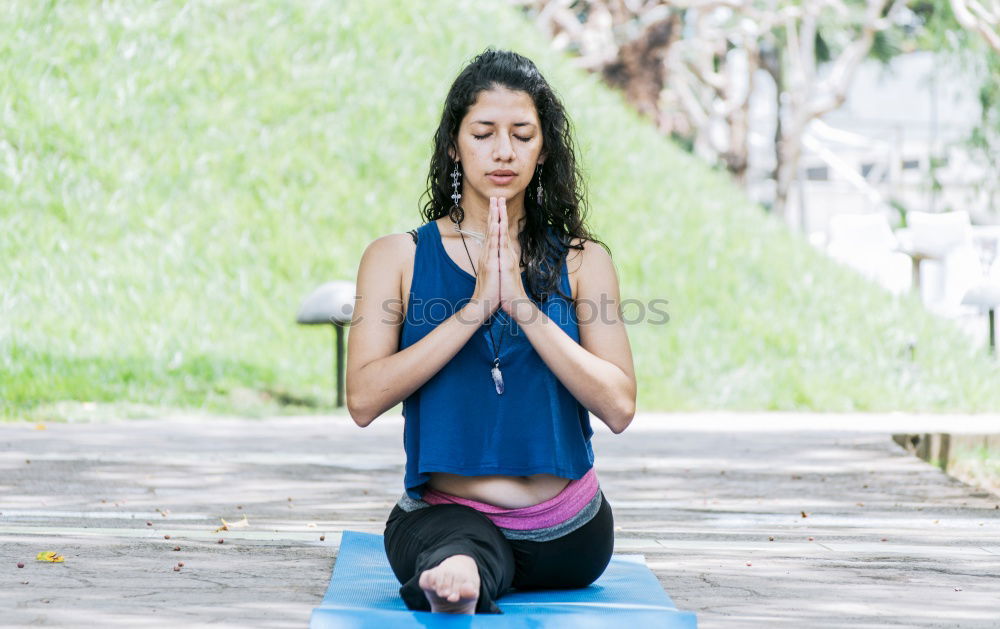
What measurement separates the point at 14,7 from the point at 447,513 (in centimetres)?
1158

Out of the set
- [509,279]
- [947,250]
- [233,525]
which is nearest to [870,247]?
[947,250]

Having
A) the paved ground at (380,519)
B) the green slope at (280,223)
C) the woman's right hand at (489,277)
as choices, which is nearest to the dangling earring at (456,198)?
the woman's right hand at (489,277)

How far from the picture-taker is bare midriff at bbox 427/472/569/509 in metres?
3.41

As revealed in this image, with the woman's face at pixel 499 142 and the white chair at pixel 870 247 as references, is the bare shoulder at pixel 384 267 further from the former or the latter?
the white chair at pixel 870 247

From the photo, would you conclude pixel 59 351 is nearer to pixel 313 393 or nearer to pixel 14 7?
pixel 313 393

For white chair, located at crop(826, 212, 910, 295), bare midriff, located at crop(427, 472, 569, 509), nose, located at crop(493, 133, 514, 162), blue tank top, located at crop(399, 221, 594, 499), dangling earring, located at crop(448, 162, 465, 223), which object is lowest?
white chair, located at crop(826, 212, 910, 295)

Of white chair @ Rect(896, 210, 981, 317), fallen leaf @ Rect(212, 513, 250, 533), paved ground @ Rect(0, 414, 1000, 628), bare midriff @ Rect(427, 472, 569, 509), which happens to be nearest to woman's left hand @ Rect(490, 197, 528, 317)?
bare midriff @ Rect(427, 472, 569, 509)

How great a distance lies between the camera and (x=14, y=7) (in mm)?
13477

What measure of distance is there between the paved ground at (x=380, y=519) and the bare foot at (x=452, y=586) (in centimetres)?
40

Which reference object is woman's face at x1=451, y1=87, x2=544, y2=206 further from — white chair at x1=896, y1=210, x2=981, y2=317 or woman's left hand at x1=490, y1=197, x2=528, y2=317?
white chair at x1=896, y1=210, x2=981, y2=317

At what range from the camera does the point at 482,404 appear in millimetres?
3379

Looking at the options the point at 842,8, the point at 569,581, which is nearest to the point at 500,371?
the point at 569,581

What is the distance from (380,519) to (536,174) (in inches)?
79.8

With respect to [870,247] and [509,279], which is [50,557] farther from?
[870,247]
